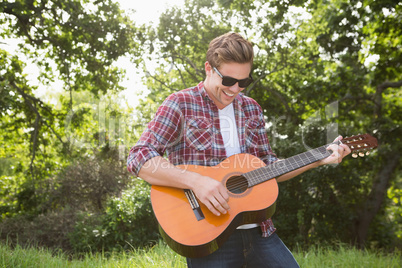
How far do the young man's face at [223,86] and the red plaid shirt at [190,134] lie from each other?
48 millimetres

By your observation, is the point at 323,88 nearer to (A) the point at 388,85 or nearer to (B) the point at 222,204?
(A) the point at 388,85

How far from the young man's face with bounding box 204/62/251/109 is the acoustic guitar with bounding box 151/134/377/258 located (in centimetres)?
41

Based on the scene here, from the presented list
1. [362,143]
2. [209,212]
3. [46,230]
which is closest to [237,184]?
[209,212]

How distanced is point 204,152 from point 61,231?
20.9ft

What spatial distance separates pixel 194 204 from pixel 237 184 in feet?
1.18

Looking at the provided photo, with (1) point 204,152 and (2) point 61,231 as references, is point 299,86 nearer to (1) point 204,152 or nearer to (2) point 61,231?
(2) point 61,231

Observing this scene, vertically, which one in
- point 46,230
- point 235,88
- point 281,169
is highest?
point 235,88

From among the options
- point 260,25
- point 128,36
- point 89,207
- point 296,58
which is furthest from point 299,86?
point 89,207

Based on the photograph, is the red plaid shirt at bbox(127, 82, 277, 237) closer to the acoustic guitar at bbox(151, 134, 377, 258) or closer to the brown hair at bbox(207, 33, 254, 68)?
the acoustic guitar at bbox(151, 134, 377, 258)

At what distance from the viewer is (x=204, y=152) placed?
2127 mm

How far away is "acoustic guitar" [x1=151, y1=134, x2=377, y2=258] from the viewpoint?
1.85m

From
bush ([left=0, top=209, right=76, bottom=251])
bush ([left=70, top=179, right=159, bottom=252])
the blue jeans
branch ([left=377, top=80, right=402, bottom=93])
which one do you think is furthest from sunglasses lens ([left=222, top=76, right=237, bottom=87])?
branch ([left=377, top=80, right=402, bottom=93])

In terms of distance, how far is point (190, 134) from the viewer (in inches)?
81.8

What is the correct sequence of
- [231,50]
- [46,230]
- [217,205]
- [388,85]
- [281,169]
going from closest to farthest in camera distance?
[217,205], [231,50], [281,169], [46,230], [388,85]
